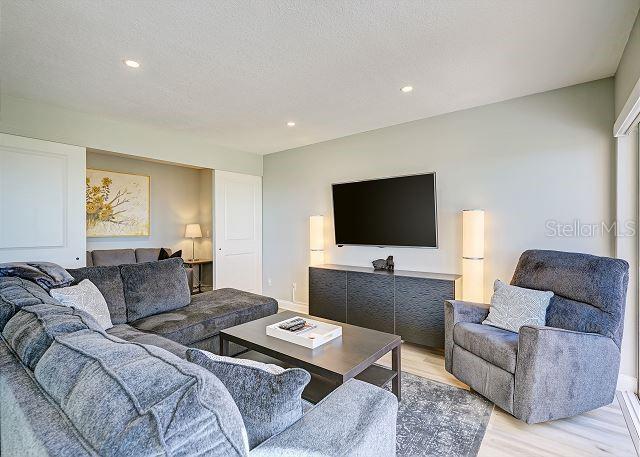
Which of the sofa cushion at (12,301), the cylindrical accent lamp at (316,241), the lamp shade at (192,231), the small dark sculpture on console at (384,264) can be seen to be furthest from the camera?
the lamp shade at (192,231)

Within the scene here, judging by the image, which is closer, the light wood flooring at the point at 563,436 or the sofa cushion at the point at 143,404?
the sofa cushion at the point at 143,404

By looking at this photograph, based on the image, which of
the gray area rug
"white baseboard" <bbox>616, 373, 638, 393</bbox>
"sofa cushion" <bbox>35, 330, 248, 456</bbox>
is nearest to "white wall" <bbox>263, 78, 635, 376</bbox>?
"white baseboard" <bbox>616, 373, 638, 393</bbox>

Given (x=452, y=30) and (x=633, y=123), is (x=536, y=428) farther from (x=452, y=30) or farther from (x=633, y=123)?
(x=452, y=30)

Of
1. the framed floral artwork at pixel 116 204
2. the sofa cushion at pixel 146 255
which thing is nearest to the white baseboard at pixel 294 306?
the sofa cushion at pixel 146 255

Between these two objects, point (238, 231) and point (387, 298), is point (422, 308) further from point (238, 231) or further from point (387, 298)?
point (238, 231)

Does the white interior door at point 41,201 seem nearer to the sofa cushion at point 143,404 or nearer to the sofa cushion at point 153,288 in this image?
the sofa cushion at point 153,288

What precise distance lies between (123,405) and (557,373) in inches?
→ 90.4

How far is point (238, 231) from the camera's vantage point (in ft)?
16.0

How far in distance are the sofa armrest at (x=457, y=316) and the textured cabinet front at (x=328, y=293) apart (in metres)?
1.34

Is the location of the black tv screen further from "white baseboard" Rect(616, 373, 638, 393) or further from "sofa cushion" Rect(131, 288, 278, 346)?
"white baseboard" Rect(616, 373, 638, 393)

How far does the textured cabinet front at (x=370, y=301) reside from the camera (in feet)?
11.0

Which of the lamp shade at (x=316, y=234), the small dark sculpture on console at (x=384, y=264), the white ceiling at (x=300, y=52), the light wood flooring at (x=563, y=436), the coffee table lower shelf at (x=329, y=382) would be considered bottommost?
the light wood flooring at (x=563, y=436)

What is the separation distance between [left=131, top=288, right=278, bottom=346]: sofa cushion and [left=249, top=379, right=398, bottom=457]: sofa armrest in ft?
5.82

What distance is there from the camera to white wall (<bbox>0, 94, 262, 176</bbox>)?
2965 millimetres
